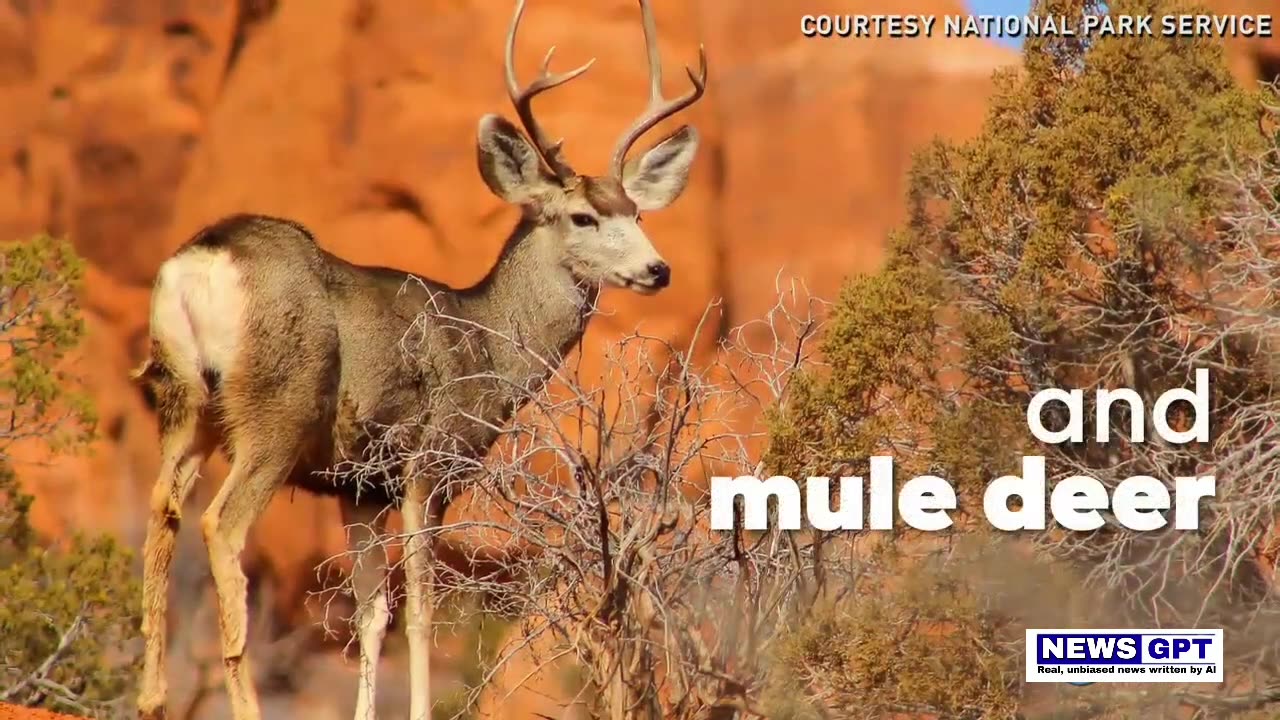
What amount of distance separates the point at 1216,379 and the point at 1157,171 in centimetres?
106

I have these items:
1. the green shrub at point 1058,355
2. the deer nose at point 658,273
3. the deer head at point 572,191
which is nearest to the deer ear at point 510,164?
the deer head at point 572,191

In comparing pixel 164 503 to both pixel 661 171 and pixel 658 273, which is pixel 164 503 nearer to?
→ pixel 658 273

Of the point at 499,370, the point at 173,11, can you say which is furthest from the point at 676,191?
the point at 173,11

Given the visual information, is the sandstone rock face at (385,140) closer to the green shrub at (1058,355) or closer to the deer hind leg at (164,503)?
the green shrub at (1058,355)

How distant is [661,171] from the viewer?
390 inches

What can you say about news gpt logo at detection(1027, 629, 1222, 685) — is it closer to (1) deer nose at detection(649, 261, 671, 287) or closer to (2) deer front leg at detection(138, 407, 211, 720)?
(1) deer nose at detection(649, 261, 671, 287)

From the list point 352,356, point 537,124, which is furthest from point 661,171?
point 352,356

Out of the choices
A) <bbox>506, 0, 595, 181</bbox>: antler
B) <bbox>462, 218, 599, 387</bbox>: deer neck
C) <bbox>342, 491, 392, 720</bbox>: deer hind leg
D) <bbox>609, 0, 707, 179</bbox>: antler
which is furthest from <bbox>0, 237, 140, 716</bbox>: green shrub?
<bbox>609, 0, 707, 179</bbox>: antler

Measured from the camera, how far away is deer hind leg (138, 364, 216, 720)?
7.49 m

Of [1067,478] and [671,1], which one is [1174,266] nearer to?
[1067,478]

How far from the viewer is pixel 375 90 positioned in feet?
53.7

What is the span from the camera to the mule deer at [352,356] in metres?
7.87

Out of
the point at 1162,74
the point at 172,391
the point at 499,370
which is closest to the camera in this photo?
the point at 172,391

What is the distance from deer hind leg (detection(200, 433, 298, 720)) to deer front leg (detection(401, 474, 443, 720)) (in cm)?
58
